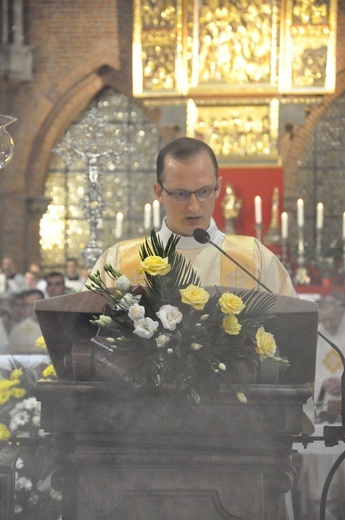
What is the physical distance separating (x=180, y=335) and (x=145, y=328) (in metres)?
0.09

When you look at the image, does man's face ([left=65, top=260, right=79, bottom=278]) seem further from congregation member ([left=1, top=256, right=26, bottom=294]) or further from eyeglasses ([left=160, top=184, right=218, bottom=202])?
eyeglasses ([left=160, top=184, right=218, bottom=202])

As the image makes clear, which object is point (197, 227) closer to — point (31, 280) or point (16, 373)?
point (16, 373)

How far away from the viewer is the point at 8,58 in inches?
607

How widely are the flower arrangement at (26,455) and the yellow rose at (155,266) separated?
2.53 meters

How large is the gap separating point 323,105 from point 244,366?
13.7 m

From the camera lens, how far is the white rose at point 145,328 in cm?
255

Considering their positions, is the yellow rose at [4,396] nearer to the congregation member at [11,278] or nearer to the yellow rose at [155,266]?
the yellow rose at [155,266]

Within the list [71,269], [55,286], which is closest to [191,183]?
[55,286]

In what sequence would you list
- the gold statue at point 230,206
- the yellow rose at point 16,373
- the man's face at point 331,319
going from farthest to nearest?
1. the gold statue at point 230,206
2. the man's face at point 331,319
3. the yellow rose at point 16,373

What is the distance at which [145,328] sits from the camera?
2.57m

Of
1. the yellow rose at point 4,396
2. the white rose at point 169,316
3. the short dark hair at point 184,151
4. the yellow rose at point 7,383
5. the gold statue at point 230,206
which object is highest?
the short dark hair at point 184,151

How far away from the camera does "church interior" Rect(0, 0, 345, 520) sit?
13898mm

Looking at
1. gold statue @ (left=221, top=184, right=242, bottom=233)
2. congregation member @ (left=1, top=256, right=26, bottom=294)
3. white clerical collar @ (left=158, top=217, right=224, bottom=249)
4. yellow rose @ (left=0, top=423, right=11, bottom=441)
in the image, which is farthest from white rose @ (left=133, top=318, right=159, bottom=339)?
gold statue @ (left=221, top=184, right=242, bottom=233)

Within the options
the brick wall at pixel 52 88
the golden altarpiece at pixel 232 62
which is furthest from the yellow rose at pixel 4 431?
the brick wall at pixel 52 88
